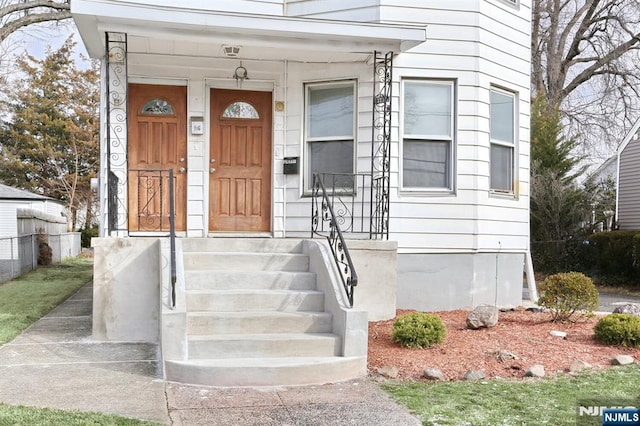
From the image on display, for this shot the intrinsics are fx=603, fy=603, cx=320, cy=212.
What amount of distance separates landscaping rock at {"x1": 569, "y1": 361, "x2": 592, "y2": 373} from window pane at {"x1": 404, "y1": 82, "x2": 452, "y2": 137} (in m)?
3.85

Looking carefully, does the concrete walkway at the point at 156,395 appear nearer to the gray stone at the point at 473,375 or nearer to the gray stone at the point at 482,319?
the gray stone at the point at 473,375

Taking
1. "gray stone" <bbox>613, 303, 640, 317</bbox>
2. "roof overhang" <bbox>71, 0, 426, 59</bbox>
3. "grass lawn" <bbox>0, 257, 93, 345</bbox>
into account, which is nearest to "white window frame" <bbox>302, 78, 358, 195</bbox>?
"roof overhang" <bbox>71, 0, 426, 59</bbox>

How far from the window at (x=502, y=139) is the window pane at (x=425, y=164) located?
34.8 inches

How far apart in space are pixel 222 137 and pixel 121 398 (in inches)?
184

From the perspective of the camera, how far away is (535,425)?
13.2 ft

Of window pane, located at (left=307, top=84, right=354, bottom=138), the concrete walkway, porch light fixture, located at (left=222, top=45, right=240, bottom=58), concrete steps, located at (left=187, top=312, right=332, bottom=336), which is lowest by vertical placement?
the concrete walkway

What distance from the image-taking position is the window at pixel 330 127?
27.4ft

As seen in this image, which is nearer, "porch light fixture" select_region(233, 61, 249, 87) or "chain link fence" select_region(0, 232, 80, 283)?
"porch light fixture" select_region(233, 61, 249, 87)

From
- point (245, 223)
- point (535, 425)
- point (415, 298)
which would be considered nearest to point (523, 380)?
point (535, 425)

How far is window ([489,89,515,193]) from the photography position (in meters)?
8.93

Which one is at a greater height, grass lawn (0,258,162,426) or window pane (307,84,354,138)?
window pane (307,84,354,138)

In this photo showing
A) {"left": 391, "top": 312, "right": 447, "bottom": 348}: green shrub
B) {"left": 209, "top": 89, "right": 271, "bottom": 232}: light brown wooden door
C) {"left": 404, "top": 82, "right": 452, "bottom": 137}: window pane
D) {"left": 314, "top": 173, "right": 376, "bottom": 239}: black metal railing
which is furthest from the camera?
{"left": 209, "top": 89, "right": 271, "bottom": 232}: light brown wooden door

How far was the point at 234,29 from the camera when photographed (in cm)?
701

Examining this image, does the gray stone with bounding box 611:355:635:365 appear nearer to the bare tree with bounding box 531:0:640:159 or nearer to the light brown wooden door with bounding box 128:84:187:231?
the light brown wooden door with bounding box 128:84:187:231
